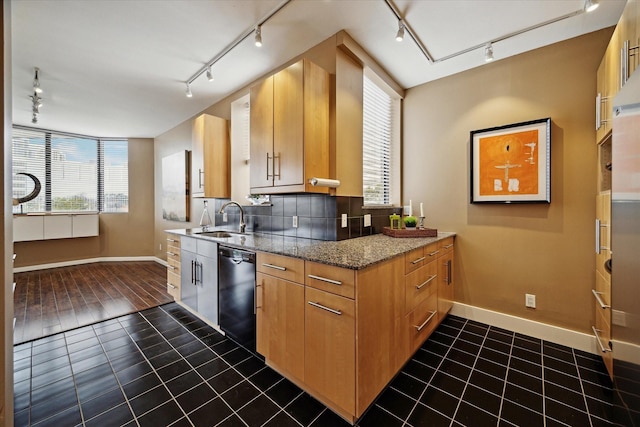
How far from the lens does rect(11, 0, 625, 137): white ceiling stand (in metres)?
1.86

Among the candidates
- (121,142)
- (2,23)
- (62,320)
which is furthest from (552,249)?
(121,142)

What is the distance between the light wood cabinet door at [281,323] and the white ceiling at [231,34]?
81.0 inches

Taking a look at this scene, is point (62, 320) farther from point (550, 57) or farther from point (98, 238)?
point (550, 57)

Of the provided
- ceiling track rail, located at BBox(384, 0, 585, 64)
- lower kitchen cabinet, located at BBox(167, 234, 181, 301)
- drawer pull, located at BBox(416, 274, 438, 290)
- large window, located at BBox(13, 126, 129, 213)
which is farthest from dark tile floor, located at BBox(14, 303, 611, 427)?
large window, located at BBox(13, 126, 129, 213)

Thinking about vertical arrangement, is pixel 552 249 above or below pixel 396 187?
below

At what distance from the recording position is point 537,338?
229 cm

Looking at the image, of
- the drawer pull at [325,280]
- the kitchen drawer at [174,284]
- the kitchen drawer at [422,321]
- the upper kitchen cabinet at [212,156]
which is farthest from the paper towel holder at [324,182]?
the kitchen drawer at [174,284]

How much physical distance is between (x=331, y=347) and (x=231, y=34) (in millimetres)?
2603

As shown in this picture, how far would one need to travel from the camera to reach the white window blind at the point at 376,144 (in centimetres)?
272

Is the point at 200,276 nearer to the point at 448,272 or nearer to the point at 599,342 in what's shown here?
the point at 448,272

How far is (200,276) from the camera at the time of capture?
8.46 ft

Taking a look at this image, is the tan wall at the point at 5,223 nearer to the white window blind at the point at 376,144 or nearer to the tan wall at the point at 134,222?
the white window blind at the point at 376,144

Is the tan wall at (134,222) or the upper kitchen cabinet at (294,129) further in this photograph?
the tan wall at (134,222)

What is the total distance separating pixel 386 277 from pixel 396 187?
1844 millimetres
